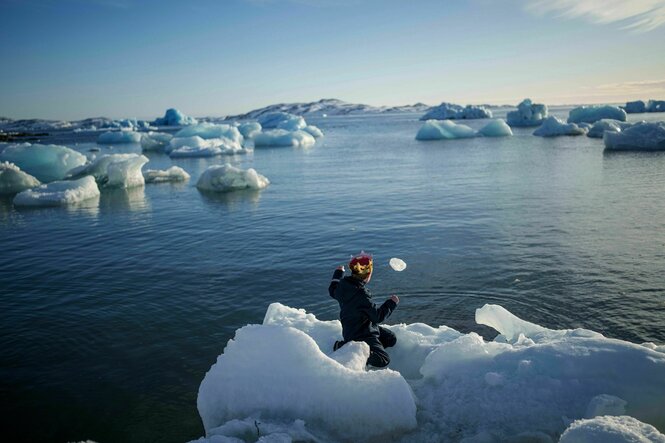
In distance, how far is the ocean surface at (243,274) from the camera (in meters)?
5.84

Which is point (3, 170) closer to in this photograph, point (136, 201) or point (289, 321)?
point (136, 201)

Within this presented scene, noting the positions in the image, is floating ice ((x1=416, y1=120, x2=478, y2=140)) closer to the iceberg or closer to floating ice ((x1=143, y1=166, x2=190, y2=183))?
the iceberg

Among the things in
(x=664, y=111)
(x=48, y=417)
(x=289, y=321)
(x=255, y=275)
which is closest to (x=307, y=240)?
(x=255, y=275)

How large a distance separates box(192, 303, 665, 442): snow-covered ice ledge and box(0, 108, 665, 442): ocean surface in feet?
4.22

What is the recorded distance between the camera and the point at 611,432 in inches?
123

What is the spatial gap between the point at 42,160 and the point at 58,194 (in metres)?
9.86

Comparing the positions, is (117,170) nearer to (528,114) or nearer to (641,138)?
(641,138)

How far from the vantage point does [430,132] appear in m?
49.5

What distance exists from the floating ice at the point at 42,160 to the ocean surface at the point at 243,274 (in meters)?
9.72

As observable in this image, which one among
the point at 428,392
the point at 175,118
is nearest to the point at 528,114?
the point at 428,392

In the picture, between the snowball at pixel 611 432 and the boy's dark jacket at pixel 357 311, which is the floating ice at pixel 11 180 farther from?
the snowball at pixel 611 432

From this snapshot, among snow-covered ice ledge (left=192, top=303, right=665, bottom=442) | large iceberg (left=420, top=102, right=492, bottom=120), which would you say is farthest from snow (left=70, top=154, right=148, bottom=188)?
large iceberg (left=420, top=102, right=492, bottom=120)

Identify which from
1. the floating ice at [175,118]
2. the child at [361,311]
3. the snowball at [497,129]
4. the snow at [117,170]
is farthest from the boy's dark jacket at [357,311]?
the floating ice at [175,118]

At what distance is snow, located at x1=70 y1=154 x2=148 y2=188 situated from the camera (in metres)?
23.7
